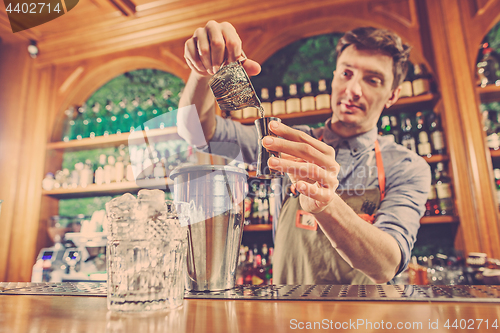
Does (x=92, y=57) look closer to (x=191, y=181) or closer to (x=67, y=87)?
(x=67, y=87)

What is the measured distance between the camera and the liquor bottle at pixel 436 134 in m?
2.05

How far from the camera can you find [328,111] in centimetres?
221

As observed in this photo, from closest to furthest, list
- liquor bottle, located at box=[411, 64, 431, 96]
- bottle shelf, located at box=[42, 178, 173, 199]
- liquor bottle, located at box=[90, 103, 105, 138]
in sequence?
liquor bottle, located at box=[411, 64, 431, 96], bottle shelf, located at box=[42, 178, 173, 199], liquor bottle, located at box=[90, 103, 105, 138]

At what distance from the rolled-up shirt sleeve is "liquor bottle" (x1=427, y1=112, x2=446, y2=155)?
899 millimetres

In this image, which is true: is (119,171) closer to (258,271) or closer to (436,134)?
(258,271)

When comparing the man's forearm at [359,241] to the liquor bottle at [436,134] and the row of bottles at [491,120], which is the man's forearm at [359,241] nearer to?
the liquor bottle at [436,134]

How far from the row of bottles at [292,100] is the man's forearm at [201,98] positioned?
3.39 feet

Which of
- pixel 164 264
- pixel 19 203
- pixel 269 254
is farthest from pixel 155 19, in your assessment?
pixel 164 264

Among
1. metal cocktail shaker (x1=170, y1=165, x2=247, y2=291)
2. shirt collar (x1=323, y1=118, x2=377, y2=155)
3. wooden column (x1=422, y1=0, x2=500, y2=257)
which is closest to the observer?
metal cocktail shaker (x1=170, y1=165, x2=247, y2=291)

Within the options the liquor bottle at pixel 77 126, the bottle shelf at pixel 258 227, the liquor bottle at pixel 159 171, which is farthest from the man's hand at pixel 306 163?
the liquor bottle at pixel 77 126

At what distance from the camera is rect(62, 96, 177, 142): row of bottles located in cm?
288

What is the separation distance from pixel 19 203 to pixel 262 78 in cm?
236

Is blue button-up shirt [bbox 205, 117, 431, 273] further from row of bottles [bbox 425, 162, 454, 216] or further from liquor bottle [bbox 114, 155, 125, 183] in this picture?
liquor bottle [bbox 114, 155, 125, 183]

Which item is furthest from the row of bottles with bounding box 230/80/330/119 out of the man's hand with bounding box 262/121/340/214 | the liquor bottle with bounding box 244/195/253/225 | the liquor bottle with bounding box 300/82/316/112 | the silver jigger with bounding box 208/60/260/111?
→ the man's hand with bounding box 262/121/340/214
